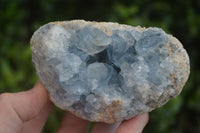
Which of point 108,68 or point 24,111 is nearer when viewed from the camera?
point 108,68

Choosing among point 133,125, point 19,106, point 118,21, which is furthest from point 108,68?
point 118,21

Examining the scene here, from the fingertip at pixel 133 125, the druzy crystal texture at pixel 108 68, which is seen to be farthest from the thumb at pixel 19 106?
the fingertip at pixel 133 125

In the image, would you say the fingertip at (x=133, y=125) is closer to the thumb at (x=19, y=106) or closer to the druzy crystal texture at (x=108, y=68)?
the druzy crystal texture at (x=108, y=68)

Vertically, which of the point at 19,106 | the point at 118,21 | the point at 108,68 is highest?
the point at 108,68

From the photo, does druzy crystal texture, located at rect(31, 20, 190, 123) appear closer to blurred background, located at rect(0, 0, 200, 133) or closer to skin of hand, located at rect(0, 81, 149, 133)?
skin of hand, located at rect(0, 81, 149, 133)

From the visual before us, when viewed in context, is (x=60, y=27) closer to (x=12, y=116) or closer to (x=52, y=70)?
(x=52, y=70)

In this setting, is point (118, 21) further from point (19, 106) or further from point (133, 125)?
point (19, 106)

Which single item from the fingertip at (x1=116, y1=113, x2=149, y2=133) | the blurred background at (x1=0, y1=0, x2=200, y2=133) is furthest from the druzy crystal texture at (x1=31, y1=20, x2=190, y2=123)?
the blurred background at (x1=0, y1=0, x2=200, y2=133)
